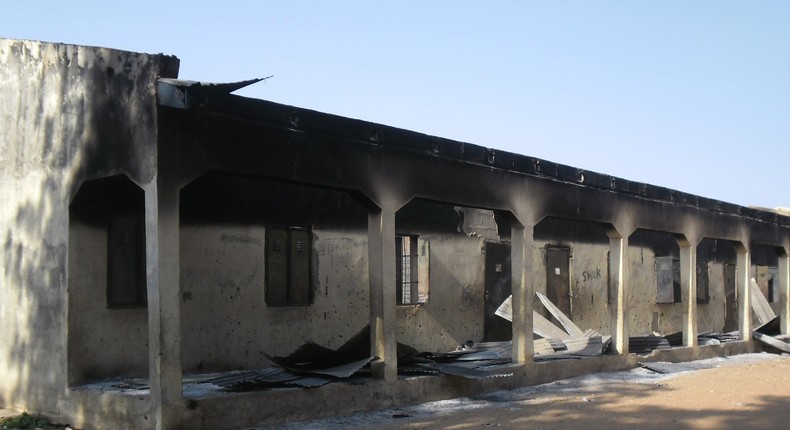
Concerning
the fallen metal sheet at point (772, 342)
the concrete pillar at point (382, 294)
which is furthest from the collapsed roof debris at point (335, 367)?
the fallen metal sheet at point (772, 342)

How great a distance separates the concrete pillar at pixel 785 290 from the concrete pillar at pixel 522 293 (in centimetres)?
867

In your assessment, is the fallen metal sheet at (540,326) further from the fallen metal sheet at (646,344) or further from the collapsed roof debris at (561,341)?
the fallen metal sheet at (646,344)

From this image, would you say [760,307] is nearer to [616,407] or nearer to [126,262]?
[616,407]

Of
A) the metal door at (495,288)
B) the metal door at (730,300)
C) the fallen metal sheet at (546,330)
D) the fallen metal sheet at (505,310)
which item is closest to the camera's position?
the fallen metal sheet at (546,330)

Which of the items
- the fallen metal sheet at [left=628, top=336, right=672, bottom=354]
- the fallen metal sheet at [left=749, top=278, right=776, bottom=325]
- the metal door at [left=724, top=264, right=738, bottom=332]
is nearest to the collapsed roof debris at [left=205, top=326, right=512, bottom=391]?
the fallen metal sheet at [left=628, top=336, right=672, bottom=354]

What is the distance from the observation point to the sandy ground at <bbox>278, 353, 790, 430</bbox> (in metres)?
7.74

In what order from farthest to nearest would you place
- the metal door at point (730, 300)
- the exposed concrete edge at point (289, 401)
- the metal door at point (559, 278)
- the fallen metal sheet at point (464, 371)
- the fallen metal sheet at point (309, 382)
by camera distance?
the metal door at point (730, 300), the metal door at point (559, 278), the fallen metal sheet at point (464, 371), the fallen metal sheet at point (309, 382), the exposed concrete edge at point (289, 401)

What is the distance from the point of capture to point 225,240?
33.9 ft

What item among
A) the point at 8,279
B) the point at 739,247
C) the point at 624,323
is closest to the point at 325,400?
the point at 8,279

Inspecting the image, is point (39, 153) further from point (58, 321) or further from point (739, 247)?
point (739, 247)

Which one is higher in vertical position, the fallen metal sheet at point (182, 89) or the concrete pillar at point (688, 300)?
the fallen metal sheet at point (182, 89)

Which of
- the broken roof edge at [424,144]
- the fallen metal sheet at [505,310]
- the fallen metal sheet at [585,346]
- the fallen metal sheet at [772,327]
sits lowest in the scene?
the fallen metal sheet at [772,327]

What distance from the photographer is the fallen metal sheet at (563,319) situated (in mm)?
13297

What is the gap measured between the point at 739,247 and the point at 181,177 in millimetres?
12266
